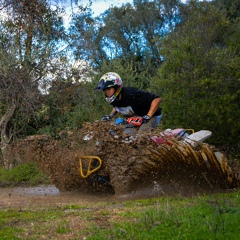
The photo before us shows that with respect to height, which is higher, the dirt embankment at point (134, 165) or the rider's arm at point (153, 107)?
the rider's arm at point (153, 107)

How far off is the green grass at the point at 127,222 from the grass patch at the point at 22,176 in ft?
21.2

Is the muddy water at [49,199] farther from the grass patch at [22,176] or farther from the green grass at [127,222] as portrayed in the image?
the grass patch at [22,176]

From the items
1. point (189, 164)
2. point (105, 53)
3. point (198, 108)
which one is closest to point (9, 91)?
point (198, 108)

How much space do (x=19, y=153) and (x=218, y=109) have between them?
8.21 m

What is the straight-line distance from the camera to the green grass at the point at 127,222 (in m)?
5.82

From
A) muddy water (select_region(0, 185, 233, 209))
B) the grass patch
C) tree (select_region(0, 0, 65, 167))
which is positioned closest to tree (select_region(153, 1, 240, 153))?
tree (select_region(0, 0, 65, 167))

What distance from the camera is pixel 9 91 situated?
623 inches

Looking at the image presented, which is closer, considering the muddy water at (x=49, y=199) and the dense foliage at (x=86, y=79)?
the muddy water at (x=49, y=199)

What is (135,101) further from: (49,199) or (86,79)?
(86,79)

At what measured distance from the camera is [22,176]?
49.1 feet

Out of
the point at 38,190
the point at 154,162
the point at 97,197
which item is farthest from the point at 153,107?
the point at 38,190

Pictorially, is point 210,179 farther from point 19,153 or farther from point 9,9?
point 9,9

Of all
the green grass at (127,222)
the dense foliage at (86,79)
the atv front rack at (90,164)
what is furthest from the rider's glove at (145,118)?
the dense foliage at (86,79)

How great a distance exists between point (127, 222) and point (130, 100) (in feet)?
13.8
